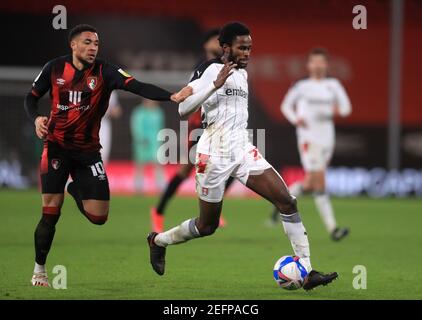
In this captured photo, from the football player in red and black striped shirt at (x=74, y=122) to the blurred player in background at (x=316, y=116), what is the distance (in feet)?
18.2

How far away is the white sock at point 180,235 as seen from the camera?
29.0ft

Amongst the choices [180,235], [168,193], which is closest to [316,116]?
[168,193]

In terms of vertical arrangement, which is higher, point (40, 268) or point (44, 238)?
point (44, 238)

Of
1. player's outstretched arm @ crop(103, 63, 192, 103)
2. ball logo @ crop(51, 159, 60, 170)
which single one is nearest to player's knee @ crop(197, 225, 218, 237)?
player's outstretched arm @ crop(103, 63, 192, 103)

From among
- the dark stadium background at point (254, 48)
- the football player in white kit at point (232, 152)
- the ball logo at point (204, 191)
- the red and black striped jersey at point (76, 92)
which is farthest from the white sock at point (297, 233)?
the dark stadium background at point (254, 48)

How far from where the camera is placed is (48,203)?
8.57 meters

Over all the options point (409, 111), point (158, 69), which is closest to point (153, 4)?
point (158, 69)

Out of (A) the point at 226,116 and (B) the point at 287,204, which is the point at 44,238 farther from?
(B) the point at 287,204

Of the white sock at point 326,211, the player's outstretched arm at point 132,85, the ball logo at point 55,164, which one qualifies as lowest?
the white sock at point 326,211

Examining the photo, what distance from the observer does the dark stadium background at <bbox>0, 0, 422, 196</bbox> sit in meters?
23.7

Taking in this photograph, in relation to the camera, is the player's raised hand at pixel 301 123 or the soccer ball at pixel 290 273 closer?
the soccer ball at pixel 290 273

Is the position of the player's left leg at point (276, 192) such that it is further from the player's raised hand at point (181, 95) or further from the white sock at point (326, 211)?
the white sock at point (326, 211)

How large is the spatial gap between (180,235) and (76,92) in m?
1.68
